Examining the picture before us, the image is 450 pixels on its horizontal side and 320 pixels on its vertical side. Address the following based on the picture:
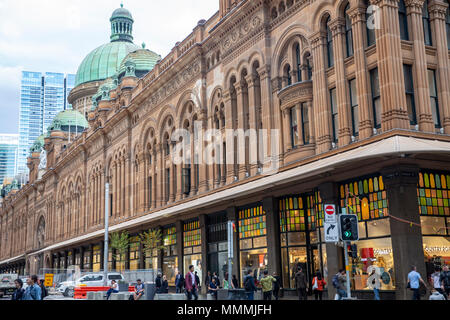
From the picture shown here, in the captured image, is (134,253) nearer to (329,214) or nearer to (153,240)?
(153,240)

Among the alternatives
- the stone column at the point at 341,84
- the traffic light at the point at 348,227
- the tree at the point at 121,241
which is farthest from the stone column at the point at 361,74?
the tree at the point at 121,241

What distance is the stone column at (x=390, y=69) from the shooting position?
2292 cm

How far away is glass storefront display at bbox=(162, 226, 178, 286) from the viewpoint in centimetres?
4241

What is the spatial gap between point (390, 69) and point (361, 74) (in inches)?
66.9

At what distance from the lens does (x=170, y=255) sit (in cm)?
4319

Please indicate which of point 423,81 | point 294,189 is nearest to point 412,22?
point 423,81

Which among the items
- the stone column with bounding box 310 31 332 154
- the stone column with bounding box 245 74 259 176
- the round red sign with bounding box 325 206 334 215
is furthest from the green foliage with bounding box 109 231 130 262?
the round red sign with bounding box 325 206 334 215

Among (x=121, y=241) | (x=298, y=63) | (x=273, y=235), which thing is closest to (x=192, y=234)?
(x=121, y=241)

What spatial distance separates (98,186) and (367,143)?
4383 centimetres

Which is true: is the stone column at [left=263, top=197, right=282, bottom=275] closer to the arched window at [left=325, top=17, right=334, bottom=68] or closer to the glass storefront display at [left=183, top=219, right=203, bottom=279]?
the arched window at [left=325, top=17, right=334, bottom=68]

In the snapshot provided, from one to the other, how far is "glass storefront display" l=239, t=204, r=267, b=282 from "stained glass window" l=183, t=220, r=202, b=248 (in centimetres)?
578

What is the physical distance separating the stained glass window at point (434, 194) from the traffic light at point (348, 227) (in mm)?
7859

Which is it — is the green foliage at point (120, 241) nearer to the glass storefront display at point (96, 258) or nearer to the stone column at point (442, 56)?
the glass storefront display at point (96, 258)

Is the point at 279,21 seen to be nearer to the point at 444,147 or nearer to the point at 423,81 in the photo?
the point at 423,81
